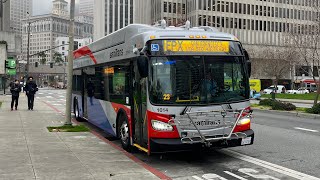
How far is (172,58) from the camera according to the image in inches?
309

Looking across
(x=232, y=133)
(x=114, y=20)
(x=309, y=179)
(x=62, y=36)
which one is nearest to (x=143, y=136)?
(x=232, y=133)

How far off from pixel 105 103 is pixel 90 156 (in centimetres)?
276

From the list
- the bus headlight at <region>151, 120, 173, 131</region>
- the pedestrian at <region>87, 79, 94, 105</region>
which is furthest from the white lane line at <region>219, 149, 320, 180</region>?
the pedestrian at <region>87, 79, 94, 105</region>

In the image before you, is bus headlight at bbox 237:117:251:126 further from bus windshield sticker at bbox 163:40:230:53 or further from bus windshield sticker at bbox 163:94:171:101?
bus windshield sticker at bbox 163:94:171:101

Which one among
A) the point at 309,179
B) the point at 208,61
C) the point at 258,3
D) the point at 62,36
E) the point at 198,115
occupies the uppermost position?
the point at 258,3

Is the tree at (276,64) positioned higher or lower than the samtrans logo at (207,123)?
higher

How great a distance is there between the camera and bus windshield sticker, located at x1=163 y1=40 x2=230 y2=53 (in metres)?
8.00

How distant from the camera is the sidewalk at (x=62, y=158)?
7094mm

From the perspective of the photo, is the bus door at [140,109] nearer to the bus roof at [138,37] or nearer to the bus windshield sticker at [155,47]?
the bus windshield sticker at [155,47]

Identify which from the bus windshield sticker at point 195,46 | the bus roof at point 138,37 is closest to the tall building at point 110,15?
the bus roof at point 138,37

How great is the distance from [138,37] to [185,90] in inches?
67.6

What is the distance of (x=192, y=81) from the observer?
783 cm

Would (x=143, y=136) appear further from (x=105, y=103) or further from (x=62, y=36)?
(x=62, y=36)

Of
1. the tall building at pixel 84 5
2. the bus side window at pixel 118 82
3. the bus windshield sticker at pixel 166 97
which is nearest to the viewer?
the bus windshield sticker at pixel 166 97
